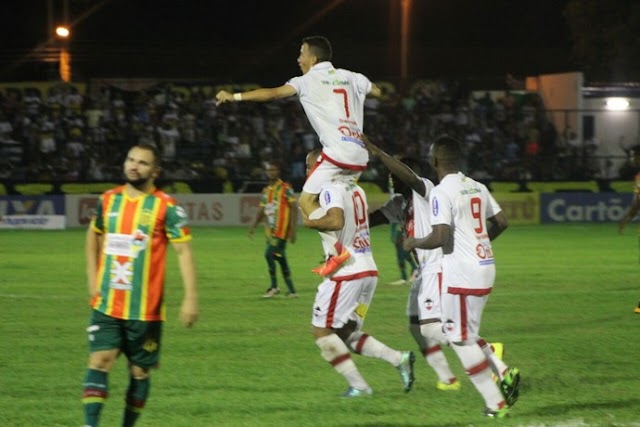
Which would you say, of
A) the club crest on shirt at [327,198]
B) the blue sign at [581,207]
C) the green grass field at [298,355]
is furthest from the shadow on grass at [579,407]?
the blue sign at [581,207]

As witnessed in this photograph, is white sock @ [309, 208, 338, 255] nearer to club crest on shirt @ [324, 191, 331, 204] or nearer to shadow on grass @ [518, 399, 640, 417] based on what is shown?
club crest on shirt @ [324, 191, 331, 204]

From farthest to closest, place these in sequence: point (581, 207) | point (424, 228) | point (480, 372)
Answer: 1. point (581, 207)
2. point (424, 228)
3. point (480, 372)

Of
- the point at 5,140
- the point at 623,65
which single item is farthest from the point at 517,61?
the point at 5,140

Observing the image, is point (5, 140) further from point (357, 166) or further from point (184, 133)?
point (357, 166)

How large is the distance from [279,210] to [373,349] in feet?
24.9

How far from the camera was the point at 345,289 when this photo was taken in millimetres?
9133

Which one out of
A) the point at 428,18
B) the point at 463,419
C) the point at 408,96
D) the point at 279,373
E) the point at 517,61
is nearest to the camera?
the point at 463,419

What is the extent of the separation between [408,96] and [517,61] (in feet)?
81.6

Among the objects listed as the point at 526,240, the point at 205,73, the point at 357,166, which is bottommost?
the point at 526,240

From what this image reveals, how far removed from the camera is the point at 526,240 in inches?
1115

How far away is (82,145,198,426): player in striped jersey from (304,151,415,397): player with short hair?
2010mm

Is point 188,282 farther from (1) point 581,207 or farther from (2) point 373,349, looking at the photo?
(1) point 581,207

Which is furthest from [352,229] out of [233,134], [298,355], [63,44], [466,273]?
[63,44]

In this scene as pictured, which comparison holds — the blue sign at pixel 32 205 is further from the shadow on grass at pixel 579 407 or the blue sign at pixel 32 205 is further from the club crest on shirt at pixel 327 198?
the shadow on grass at pixel 579 407
